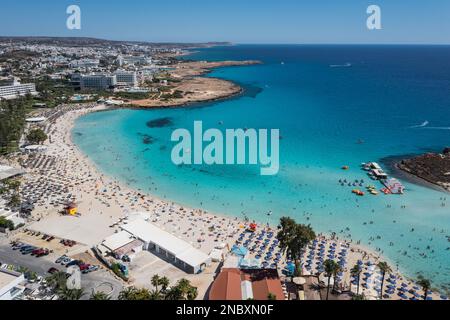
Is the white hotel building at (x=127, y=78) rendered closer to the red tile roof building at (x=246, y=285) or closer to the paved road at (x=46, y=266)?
the paved road at (x=46, y=266)

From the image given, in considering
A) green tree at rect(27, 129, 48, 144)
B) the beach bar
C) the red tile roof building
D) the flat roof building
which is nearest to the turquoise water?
green tree at rect(27, 129, 48, 144)

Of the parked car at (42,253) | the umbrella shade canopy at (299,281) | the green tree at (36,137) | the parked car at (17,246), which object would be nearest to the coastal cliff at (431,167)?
the umbrella shade canopy at (299,281)

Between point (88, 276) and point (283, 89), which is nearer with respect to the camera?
point (88, 276)

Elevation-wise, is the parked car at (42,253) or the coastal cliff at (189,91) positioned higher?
the coastal cliff at (189,91)

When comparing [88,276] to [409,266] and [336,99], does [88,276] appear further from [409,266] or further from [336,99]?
[336,99]
